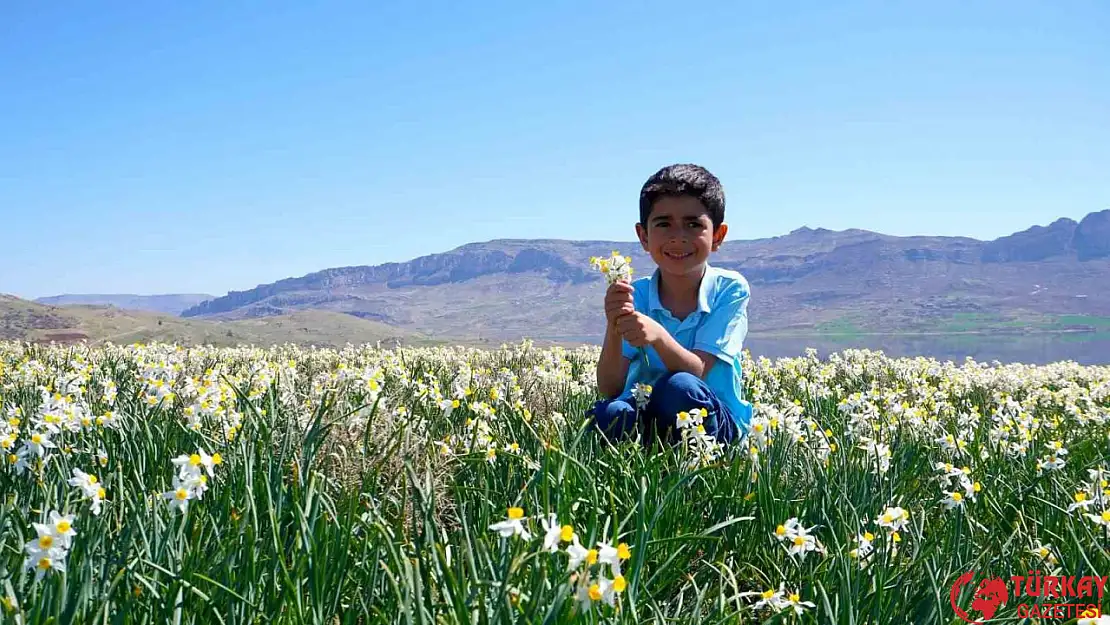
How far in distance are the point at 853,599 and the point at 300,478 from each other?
1.64 metres

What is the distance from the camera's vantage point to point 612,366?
172 inches

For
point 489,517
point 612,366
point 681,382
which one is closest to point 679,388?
point 681,382

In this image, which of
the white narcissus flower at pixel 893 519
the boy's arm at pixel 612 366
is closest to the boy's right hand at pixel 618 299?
the boy's arm at pixel 612 366

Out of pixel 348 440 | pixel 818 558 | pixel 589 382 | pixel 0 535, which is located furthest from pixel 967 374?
pixel 0 535

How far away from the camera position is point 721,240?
4.66m

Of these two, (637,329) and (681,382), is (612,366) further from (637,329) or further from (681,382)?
(637,329)

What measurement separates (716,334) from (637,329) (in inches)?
32.9

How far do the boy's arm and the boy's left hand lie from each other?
0.80 feet

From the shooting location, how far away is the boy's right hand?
3602 mm

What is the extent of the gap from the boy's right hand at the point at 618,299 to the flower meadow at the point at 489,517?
0.56m

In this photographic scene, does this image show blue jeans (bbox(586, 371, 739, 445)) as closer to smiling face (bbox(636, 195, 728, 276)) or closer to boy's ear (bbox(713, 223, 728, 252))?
smiling face (bbox(636, 195, 728, 276))

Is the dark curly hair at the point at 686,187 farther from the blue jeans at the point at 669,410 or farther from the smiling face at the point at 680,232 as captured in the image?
the blue jeans at the point at 669,410

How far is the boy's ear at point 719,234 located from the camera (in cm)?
454

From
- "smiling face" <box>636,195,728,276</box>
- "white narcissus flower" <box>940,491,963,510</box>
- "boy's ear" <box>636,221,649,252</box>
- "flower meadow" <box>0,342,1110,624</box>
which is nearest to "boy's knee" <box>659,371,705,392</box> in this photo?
"flower meadow" <box>0,342,1110,624</box>
